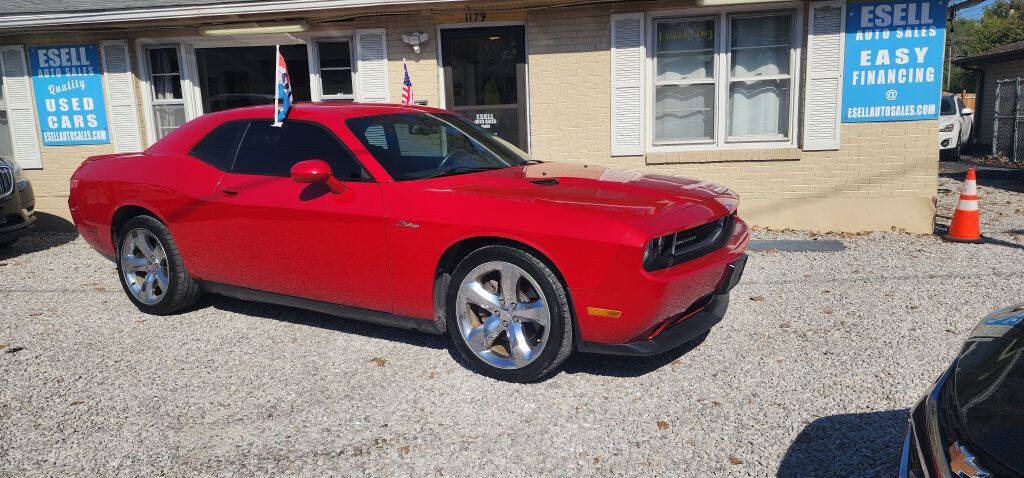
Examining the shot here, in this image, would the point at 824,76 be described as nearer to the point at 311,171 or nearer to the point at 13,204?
the point at 311,171

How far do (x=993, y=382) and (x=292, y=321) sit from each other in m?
4.36

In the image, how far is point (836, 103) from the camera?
26.7ft

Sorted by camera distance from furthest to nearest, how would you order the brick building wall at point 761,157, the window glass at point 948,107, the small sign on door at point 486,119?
the window glass at point 948,107 < the small sign on door at point 486,119 < the brick building wall at point 761,157

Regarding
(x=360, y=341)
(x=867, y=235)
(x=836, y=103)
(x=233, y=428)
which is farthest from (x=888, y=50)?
(x=233, y=428)

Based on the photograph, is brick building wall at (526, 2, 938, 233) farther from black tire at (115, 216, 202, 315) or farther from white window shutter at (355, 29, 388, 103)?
black tire at (115, 216, 202, 315)

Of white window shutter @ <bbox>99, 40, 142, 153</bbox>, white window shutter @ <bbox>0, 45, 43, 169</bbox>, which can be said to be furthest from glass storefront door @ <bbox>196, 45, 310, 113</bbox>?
white window shutter @ <bbox>0, 45, 43, 169</bbox>

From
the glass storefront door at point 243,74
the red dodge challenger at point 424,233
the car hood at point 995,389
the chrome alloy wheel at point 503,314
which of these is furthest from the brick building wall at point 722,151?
the car hood at point 995,389

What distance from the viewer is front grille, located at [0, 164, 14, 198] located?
25.0 ft

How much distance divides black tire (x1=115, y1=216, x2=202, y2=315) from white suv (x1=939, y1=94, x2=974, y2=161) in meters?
16.4

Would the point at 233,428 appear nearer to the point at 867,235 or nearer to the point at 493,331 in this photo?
the point at 493,331

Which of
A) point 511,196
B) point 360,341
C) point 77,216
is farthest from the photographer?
point 77,216

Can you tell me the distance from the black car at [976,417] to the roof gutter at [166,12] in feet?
22.6

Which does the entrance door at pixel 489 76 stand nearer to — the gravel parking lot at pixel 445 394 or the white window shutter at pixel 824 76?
the white window shutter at pixel 824 76

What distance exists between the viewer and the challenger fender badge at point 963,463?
73.0 inches
